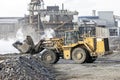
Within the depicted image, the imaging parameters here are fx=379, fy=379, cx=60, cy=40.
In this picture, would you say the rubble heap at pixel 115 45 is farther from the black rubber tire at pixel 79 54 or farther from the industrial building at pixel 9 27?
the industrial building at pixel 9 27

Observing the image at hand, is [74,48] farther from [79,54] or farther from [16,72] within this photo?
[16,72]

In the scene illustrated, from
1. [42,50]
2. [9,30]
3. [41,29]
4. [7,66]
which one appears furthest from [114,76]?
[9,30]

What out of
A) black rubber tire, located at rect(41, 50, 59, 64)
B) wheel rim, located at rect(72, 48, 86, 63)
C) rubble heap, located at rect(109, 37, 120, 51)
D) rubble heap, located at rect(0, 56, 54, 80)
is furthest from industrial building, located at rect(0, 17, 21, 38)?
rubble heap, located at rect(0, 56, 54, 80)

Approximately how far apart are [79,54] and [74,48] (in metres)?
0.66

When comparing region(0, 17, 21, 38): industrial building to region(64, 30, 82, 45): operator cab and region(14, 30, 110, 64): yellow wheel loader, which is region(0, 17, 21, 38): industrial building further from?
region(64, 30, 82, 45): operator cab

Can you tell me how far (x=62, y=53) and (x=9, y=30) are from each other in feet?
160

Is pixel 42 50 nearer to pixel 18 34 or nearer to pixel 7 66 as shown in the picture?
pixel 7 66

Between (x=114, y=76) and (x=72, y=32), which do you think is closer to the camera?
(x=114, y=76)

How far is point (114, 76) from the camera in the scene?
18.2 m

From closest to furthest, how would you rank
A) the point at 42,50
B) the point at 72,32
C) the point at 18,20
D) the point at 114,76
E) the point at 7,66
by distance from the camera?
the point at 7,66, the point at 114,76, the point at 72,32, the point at 42,50, the point at 18,20

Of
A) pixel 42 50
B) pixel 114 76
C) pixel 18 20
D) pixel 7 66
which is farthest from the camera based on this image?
pixel 18 20

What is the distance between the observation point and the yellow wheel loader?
88.1 feet

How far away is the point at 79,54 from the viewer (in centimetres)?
2738

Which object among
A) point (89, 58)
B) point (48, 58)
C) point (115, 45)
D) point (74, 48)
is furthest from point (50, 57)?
point (115, 45)
